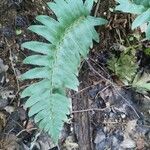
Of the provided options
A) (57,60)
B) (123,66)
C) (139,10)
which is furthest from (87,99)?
(139,10)

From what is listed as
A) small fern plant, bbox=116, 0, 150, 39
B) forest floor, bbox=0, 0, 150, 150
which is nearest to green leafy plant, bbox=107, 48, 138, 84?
forest floor, bbox=0, 0, 150, 150

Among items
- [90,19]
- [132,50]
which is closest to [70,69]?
[90,19]

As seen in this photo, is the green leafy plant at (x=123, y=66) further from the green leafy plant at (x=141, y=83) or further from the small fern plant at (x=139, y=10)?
the small fern plant at (x=139, y=10)

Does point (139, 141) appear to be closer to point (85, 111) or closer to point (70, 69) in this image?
point (85, 111)

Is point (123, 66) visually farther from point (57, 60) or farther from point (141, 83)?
point (57, 60)

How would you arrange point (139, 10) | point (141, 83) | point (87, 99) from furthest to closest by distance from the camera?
point (141, 83) < point (87, 99) < point (139, 10)

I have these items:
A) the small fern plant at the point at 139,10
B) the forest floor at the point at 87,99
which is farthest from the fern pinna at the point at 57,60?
the forest floor at the point at 87,99

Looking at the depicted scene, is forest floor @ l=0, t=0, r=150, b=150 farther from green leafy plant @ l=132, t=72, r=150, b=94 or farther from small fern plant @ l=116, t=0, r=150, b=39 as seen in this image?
small fern plant @ l=116, t=0, r=150, b=39
